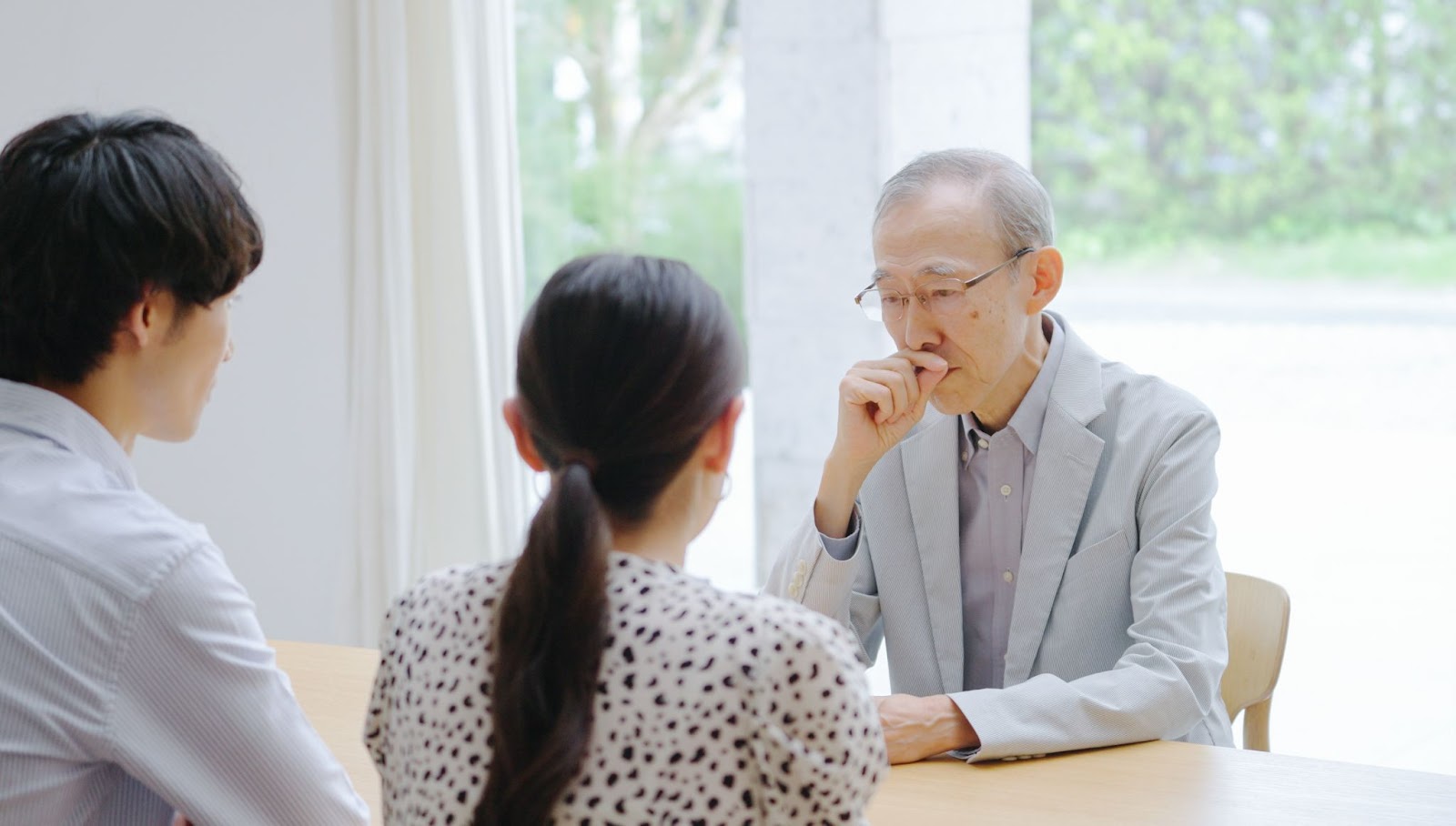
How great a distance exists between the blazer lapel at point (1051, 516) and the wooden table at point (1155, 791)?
0.84ft

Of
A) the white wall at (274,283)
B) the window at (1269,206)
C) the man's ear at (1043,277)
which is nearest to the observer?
the man's ear at (1043,277)

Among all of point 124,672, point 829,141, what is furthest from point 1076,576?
point 829,141

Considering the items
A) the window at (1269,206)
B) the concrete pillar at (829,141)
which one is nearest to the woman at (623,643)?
the concrete pillar at (829,141)

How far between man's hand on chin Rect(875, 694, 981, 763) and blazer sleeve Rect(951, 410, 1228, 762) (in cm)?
2

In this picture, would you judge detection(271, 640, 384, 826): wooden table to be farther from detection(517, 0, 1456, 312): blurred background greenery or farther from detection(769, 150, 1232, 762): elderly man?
detection(517, 0, 1456, 312): blurred background greenery

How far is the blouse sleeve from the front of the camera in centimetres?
99

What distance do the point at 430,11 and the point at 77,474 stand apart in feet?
9.26

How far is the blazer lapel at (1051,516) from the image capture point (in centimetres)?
188

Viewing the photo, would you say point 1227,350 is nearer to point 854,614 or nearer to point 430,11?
point 430,11

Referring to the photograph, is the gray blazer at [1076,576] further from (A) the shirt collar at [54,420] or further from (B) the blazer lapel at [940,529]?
(A) the shirt collar at [54,420]

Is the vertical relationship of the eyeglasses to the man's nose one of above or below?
above

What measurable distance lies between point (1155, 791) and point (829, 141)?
231 cm

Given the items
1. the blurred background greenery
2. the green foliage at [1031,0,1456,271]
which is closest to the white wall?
the blurred background greenery

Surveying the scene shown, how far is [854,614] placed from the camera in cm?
202
